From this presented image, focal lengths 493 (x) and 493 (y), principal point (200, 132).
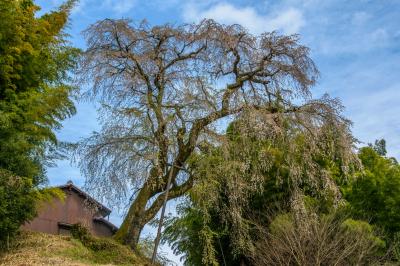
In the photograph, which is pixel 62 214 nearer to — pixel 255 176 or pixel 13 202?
pixel 255 176

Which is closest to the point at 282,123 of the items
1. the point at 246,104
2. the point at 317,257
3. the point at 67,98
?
the point at 246,104

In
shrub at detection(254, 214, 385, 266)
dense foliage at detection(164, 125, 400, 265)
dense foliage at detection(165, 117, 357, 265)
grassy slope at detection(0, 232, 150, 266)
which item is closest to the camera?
grassy slope at detection(0, 232, 150, 266)

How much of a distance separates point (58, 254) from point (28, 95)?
348cm

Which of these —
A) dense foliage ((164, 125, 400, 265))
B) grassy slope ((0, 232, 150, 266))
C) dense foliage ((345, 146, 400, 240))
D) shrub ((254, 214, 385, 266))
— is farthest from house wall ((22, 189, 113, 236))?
dense foliage ((345, 146, 400, 240))

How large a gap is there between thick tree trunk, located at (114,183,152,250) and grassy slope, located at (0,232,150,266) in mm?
536

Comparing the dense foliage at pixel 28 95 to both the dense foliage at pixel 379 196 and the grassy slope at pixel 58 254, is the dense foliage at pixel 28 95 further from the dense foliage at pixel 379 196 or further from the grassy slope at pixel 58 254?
the dense foliage at pixel 379 196

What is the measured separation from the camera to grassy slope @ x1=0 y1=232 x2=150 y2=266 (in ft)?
30.6

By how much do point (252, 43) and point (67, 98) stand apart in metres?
4.86

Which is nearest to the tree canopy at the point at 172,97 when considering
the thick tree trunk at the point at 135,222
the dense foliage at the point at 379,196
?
the thick tree trunk at the point at 135,222

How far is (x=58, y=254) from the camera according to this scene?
9906 mm

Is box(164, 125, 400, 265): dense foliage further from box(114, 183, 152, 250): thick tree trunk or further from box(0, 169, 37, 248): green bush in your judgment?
box(0, 169, 37, 248): green bush

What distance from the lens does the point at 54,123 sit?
11.2 meters

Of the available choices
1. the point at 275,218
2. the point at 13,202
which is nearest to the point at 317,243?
the point at 275,218

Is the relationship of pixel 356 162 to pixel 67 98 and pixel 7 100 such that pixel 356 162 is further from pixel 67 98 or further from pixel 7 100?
pixel 7 100
